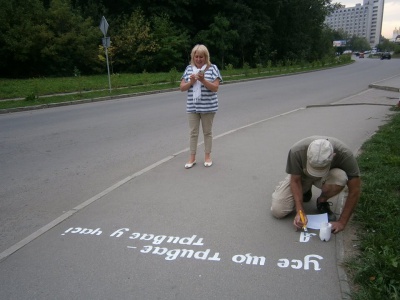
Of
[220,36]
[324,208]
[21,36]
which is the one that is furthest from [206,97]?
[220,36]

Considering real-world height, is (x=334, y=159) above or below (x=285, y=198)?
above

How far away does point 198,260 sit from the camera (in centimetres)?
327

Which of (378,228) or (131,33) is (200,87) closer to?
(378,228)

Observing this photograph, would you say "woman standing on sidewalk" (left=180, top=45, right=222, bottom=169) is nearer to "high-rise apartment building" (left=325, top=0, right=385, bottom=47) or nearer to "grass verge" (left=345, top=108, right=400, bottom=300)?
"grass verge" (left=345, top=108, right=400, bottom=300)

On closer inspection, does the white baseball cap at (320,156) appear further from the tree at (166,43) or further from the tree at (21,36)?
the tree at (166,43)

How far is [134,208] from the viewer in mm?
4406

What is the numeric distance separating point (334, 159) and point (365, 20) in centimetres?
19741

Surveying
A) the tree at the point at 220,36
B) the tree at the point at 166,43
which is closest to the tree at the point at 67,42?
the tree at the point at 166,43

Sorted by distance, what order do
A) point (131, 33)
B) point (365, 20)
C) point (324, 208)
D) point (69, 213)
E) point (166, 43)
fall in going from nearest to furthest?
point (324, 208) < point (69, 213) < point (131, 33) < point (166, 43) < point (365, 20)

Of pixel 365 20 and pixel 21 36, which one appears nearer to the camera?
pixel 21 36

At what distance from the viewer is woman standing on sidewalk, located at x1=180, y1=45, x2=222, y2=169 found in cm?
548

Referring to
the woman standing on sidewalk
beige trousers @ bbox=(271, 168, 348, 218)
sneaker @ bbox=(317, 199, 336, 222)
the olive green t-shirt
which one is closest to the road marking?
the woman standing on sidewalk

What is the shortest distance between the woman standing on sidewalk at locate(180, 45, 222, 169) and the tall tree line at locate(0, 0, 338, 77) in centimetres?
2475

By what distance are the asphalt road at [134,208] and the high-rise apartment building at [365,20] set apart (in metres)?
178
